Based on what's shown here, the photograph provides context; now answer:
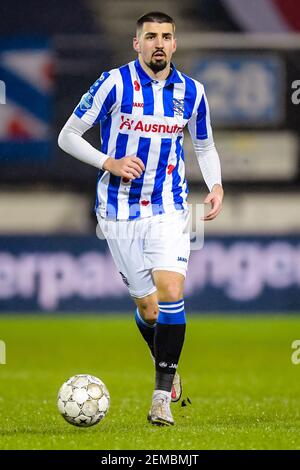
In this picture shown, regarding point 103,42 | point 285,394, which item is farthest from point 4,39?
point 285,394

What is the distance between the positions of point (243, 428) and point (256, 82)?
10227 millimetres

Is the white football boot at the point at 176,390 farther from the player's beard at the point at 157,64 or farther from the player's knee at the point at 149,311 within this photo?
the player's beard at the point at 157,64

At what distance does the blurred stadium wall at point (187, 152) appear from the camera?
575 inches

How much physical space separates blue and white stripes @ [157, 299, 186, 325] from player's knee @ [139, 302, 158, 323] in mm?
595

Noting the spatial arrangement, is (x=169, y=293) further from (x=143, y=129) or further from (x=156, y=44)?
(x=156, y=44)

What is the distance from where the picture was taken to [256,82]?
15.8m

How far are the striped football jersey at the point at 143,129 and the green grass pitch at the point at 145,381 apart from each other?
121cm

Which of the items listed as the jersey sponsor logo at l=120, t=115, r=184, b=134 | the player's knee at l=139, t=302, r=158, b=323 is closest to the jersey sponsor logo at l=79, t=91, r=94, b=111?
the jersey sponsor logo at l=120, t=115, r=184, b=134

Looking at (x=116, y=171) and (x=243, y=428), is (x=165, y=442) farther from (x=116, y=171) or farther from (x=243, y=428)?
(x=116, y=171)

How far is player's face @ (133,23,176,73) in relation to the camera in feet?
20.4

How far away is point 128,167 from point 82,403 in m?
1.22

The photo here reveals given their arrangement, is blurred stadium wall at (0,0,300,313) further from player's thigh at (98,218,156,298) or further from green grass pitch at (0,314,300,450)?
player's thigh at (98,218,156,298)

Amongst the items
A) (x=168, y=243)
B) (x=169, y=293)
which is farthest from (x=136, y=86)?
(x=169, y=293)

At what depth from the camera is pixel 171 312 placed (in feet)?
20.3
